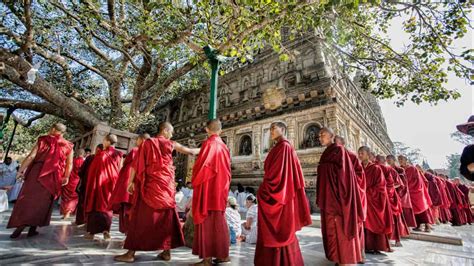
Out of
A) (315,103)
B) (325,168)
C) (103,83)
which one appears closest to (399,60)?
(315,103)

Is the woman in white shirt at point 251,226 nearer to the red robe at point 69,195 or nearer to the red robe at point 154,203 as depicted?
the red robe at point 154,203

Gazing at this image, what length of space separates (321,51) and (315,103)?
2905 millimetres

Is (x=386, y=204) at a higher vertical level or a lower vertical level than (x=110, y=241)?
higher

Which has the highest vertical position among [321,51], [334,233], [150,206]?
[321,51]

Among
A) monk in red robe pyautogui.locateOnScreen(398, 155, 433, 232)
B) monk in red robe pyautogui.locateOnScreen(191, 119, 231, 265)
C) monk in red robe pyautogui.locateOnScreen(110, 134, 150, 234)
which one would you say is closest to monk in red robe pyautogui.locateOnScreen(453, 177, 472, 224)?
monk in red robe pyautogui.locateOnScreen(398, 155, 433, 232)

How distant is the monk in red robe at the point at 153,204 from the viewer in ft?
9.57

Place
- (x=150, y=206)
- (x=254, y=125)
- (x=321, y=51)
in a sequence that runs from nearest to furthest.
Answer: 1. (x=150, y=206)
2. (x=321, y=51)
3. (x=254, y=125)

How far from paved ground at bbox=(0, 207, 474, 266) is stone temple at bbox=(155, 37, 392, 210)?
202 inches

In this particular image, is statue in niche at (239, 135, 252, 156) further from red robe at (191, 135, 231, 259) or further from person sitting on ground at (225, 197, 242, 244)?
red robe at (191, 135, 231, 259)

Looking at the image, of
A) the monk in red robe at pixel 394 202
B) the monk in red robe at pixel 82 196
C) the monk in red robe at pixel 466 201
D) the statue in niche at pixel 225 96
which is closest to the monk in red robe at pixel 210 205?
the monk in red robe at pixel 82 196

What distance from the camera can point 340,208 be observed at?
3.04 meters

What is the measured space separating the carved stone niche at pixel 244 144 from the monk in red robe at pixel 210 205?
916 cm

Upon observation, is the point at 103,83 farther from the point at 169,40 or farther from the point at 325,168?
the point at 325,168

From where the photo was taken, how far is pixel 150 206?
303cm
